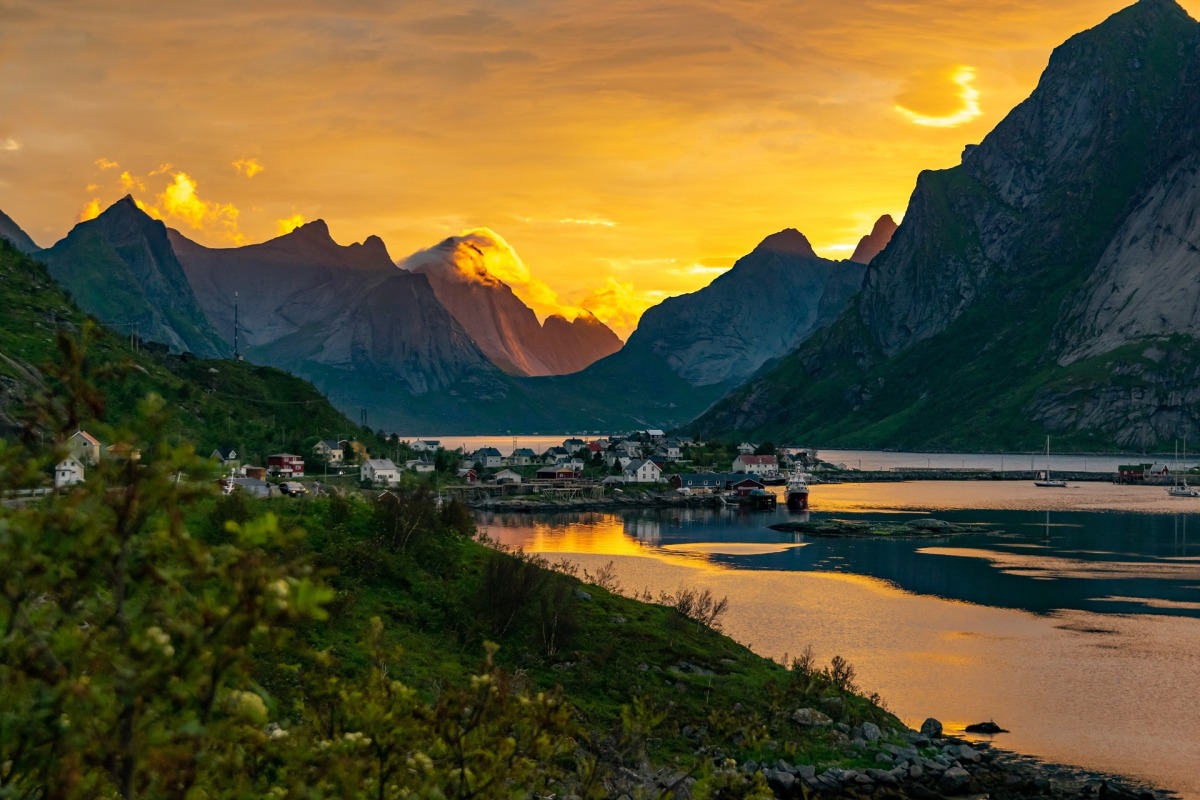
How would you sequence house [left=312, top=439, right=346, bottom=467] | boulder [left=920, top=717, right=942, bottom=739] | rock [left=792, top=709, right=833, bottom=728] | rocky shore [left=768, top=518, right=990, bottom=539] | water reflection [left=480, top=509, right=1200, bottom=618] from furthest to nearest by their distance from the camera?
1. house [left=312, top=439, right=346, bottom=467]
2. rocky shore [left=768, top=518, right=990, bottom=539]
3. water reflection [left=480, top=509, right=1200, bottom=618]
4. boulder [left=920, top=717, right=942, bottom=739]
5. rock [left=792, top=709, right=833, bottom=728]

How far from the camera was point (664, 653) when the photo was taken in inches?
1736

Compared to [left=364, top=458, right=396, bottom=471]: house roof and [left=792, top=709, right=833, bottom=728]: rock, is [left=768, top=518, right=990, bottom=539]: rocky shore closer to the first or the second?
[left=364, top=458, right=396, bottom=471]: house roof

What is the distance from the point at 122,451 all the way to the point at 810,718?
35982 mm

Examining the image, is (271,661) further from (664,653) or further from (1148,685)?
(1148,685)

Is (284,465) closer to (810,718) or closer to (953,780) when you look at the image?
(810,718)

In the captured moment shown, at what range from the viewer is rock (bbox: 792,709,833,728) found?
40466 mm

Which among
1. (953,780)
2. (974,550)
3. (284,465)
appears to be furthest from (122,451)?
(974,550)

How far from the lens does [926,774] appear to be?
3806cm

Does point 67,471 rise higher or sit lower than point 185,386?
lower

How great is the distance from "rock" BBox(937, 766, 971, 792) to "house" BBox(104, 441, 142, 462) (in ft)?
113

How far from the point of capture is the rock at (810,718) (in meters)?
40.5

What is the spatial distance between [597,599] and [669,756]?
16.9m

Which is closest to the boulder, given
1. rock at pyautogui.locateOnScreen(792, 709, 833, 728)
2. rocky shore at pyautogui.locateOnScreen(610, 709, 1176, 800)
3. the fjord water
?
rocky shore at pyautogui.locateOnScreen(610, 709, 1176, 800)

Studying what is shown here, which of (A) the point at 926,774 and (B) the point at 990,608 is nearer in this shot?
(A) the point at 926,774
